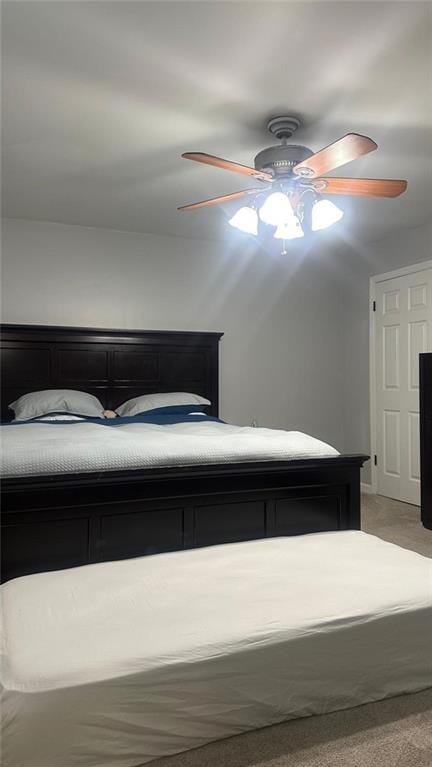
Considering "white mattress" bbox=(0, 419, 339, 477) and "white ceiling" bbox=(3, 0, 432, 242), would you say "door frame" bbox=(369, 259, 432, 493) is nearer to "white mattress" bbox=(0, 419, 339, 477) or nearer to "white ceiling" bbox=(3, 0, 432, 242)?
"white ceiling" bbox=(3, 0, 432, 242)

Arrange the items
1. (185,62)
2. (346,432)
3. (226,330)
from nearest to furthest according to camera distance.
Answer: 1. (185,62)
2. (226,330)
3. (346,432)

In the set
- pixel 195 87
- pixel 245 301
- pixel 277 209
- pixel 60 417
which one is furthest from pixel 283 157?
pixel 245 301

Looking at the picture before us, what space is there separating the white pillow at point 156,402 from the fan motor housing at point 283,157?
82.6 inches

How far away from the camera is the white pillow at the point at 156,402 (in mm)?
4133

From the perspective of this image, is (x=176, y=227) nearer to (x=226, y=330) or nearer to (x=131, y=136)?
(x=226, y=330)

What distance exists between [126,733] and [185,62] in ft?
7.68

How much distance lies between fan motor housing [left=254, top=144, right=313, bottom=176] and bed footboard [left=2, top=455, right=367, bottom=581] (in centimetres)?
145

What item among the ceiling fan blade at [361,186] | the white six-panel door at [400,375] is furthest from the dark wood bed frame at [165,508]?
the white six-panel door at [400,375]

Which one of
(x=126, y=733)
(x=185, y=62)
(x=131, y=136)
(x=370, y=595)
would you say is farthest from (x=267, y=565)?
(x=131, y=136)

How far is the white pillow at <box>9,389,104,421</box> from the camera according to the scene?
12.3ft

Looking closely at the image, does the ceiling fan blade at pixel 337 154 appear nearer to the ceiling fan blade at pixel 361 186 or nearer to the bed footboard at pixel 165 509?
the ceiling fan blade at pixel 361 186

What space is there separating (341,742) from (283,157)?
7.85 ft

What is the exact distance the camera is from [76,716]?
1183mm

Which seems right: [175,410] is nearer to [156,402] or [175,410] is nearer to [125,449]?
[156,402]
